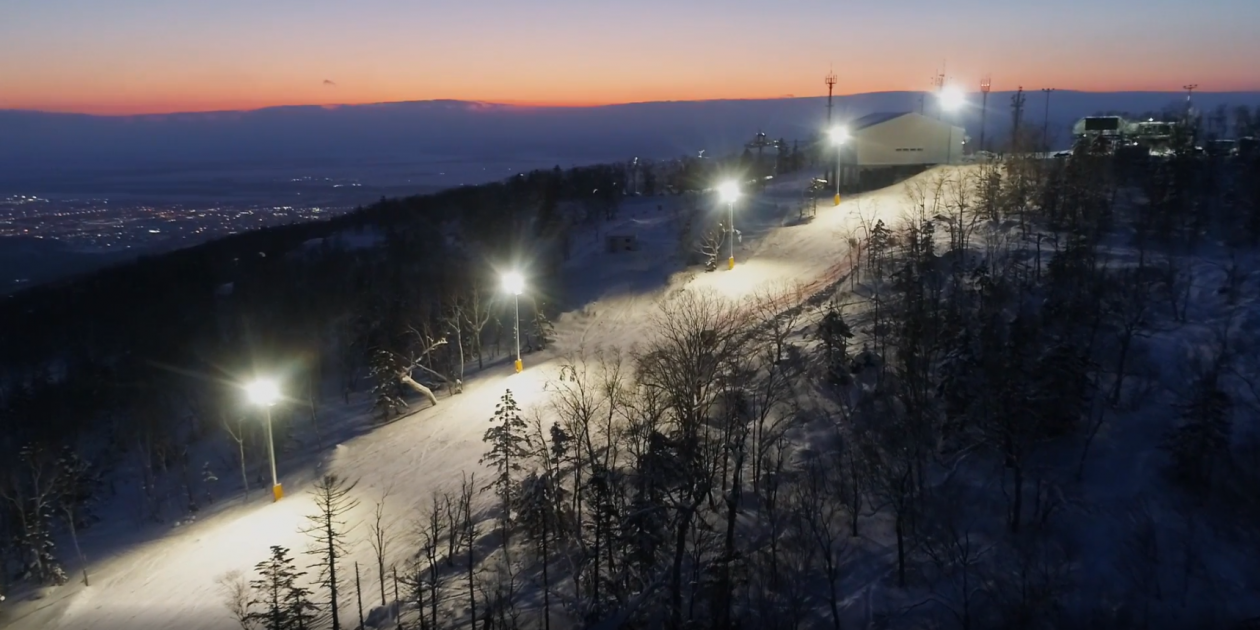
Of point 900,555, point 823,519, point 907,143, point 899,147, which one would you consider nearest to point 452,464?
point 823,519

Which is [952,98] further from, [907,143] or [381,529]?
[381,529]

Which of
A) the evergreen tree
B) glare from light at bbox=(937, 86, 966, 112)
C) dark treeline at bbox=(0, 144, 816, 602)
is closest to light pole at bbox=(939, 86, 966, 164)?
glare from light at bbox=(937, 86, 966, 112)

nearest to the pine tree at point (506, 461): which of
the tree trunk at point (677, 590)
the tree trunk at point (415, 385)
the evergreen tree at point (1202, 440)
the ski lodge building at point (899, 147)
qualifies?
the tree trunk at point (677, 590)

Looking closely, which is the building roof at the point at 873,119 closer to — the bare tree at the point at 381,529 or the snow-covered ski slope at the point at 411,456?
the snow-covered ski slope at the point at 411,456

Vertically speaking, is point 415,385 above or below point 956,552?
below

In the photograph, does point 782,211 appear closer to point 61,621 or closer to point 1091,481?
point 1091,481

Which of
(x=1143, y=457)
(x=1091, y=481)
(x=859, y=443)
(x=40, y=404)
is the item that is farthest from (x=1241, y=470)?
(x=40, y=404)
